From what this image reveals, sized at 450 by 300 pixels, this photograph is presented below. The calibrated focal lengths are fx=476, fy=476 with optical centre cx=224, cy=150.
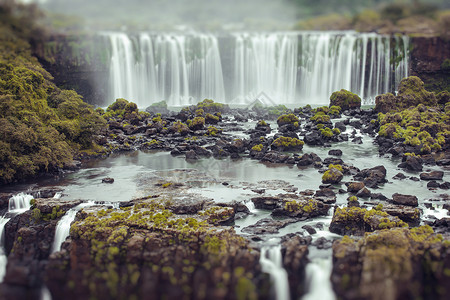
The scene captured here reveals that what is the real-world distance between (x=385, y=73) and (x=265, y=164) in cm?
2998

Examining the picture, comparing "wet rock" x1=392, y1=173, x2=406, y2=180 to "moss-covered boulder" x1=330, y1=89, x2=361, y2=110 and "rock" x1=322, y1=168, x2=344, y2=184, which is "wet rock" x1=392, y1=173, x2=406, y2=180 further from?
"moss-covered boulder" x1=330, y1=89, x2=361, y2=110

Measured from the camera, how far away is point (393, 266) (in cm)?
1326

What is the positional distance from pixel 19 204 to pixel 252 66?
132 feet

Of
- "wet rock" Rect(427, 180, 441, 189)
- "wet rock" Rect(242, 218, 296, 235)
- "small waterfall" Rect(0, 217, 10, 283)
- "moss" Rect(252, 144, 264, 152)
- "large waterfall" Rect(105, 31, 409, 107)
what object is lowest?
"small waterfall" Rect(0, 217, 10, 283)

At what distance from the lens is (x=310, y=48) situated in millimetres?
55250

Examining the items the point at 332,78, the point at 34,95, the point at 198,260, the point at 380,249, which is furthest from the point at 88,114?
the point at 332,78

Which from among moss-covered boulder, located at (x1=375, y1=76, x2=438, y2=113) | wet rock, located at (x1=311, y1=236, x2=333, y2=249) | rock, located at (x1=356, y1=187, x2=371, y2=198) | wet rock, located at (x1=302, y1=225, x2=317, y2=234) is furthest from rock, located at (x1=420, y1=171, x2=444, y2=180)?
moss-covered boulder, located at (x1=375, y1=76, x2=438, y2=113)

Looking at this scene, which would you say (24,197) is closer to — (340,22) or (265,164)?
(265,164)

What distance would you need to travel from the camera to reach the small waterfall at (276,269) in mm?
13930

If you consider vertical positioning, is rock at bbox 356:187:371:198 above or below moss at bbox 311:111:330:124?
below

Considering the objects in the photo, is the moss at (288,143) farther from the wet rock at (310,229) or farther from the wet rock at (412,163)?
the wet rock at (310,229)

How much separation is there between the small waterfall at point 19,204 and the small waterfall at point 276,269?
1153 cm

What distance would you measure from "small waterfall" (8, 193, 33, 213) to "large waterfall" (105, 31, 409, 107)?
105ft

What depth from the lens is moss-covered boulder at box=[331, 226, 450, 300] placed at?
1236 centimetres
